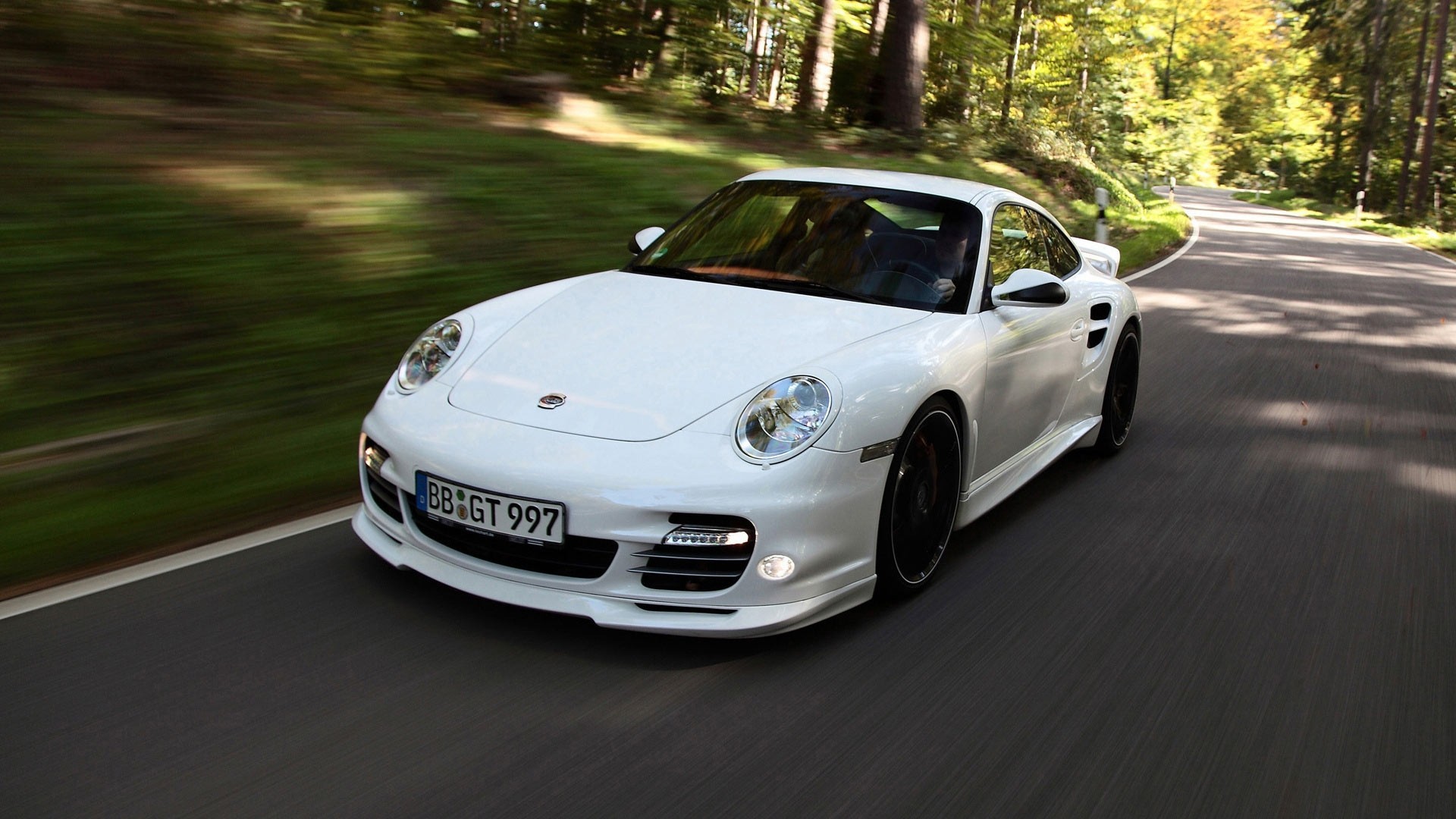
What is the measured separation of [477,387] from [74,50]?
19.5ft

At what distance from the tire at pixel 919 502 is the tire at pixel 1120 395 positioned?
1.96 m

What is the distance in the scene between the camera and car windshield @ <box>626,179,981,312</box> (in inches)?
173

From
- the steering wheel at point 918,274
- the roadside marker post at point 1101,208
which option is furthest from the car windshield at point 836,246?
the roadside marker post at point 1101,208

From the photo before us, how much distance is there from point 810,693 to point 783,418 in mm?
793

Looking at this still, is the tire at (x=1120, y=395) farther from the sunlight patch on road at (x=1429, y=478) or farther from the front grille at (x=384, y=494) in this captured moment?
the front grille at (x=384, y=494)

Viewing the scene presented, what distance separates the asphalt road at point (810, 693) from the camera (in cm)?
272

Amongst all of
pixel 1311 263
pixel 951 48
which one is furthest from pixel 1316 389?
pixel 951 48

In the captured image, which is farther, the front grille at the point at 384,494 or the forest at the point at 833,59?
the forest at the point at 833,59

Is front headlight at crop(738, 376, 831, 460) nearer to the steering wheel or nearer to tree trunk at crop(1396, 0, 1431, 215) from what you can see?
the steering wheel

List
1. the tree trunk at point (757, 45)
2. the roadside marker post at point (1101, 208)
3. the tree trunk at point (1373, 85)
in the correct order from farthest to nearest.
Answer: the tree trunk at point (1373, 85), the tree trunk at point (757, 45), the roadside marker post at point (1101, 208)

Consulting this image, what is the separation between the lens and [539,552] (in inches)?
131

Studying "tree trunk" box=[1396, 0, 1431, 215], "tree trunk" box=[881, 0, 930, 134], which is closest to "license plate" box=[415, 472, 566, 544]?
"tree trunk" box=[881, 0, 930, 134]

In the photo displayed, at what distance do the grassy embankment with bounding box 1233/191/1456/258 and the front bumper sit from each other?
26532 mm

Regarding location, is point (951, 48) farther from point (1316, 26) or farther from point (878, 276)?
point (1316, 26)
